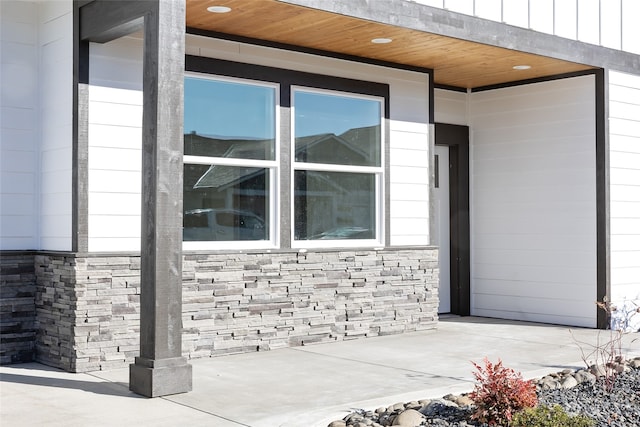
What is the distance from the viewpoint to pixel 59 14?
7.48m

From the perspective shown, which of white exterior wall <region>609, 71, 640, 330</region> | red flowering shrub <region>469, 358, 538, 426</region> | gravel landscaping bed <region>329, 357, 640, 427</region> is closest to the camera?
red flowering shrub <region>469, 358, 538, 426</region>

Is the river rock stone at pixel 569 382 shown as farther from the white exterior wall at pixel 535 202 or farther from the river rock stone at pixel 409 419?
the white exterior wall at pixel 535 202

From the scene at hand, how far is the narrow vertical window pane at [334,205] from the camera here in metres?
8.84

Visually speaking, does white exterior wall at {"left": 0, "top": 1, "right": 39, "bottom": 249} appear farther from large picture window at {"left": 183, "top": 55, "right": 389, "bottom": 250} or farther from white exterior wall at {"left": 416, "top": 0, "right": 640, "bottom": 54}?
white exterior wall at {"left": 416, "top": 0, "right": 640, "bottom": 54}

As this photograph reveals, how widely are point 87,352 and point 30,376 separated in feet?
1.69

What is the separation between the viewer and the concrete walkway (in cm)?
538

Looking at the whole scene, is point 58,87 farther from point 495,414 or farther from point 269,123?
point 495,414

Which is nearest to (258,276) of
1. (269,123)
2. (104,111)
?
(269,123)

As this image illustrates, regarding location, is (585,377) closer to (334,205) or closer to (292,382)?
(292,382)

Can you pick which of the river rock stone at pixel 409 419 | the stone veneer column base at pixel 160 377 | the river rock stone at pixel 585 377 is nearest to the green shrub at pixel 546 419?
the river rock stone at pixel 409 419

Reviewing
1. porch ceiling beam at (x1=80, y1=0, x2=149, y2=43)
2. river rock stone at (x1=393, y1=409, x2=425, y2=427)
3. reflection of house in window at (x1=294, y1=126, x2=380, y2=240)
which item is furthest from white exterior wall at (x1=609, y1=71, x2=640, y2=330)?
porch ceiling beam at (x1=80, y1=0, x2=149, y2=43)

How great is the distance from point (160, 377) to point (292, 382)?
1.16 metres

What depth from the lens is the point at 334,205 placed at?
9.12m

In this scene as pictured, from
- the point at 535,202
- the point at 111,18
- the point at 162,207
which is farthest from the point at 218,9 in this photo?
the point at 535,202
